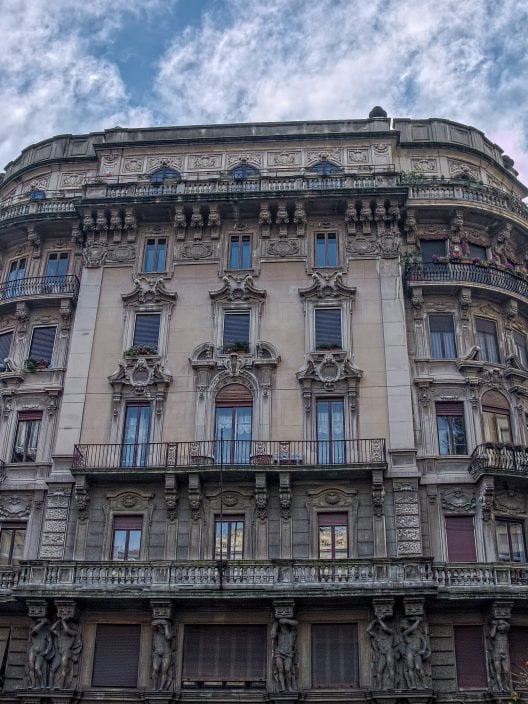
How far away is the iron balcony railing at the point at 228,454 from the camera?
2872 centimetres

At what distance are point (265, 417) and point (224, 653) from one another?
8.22 meters

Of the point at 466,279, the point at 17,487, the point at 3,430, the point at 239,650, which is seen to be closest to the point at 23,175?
the point at 3,430

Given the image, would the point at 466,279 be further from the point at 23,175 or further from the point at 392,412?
the point at 23,175

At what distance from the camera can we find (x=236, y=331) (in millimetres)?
31797

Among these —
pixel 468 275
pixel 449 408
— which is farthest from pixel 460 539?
pixel 468 275

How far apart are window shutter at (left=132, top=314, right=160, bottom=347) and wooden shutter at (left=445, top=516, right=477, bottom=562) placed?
12905 millimetres

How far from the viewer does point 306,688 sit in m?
25.5

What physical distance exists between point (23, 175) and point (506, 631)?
28.7 meters

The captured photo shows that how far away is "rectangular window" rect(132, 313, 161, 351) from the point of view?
31.9 m

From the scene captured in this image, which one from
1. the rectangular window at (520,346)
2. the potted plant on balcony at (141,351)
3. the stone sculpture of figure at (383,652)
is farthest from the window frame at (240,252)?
the stone sculpture of figure at (383,652)

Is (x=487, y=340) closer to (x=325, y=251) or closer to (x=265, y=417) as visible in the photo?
(x=325, y=251)

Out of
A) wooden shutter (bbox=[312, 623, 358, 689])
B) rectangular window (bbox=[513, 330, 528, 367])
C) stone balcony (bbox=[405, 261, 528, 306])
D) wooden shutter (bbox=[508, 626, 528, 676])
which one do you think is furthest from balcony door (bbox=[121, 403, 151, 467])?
rectangular window (bbox=[513, 330, 528, 367])

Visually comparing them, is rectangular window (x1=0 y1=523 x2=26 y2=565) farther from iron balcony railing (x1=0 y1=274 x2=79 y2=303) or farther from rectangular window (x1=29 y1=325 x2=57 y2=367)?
iron balcony railing (x1=0 y1=274 x2=79 y2=303)

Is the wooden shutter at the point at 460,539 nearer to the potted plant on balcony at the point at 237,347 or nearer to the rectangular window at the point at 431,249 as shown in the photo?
the potted plant on balcony at the point at 237,347
